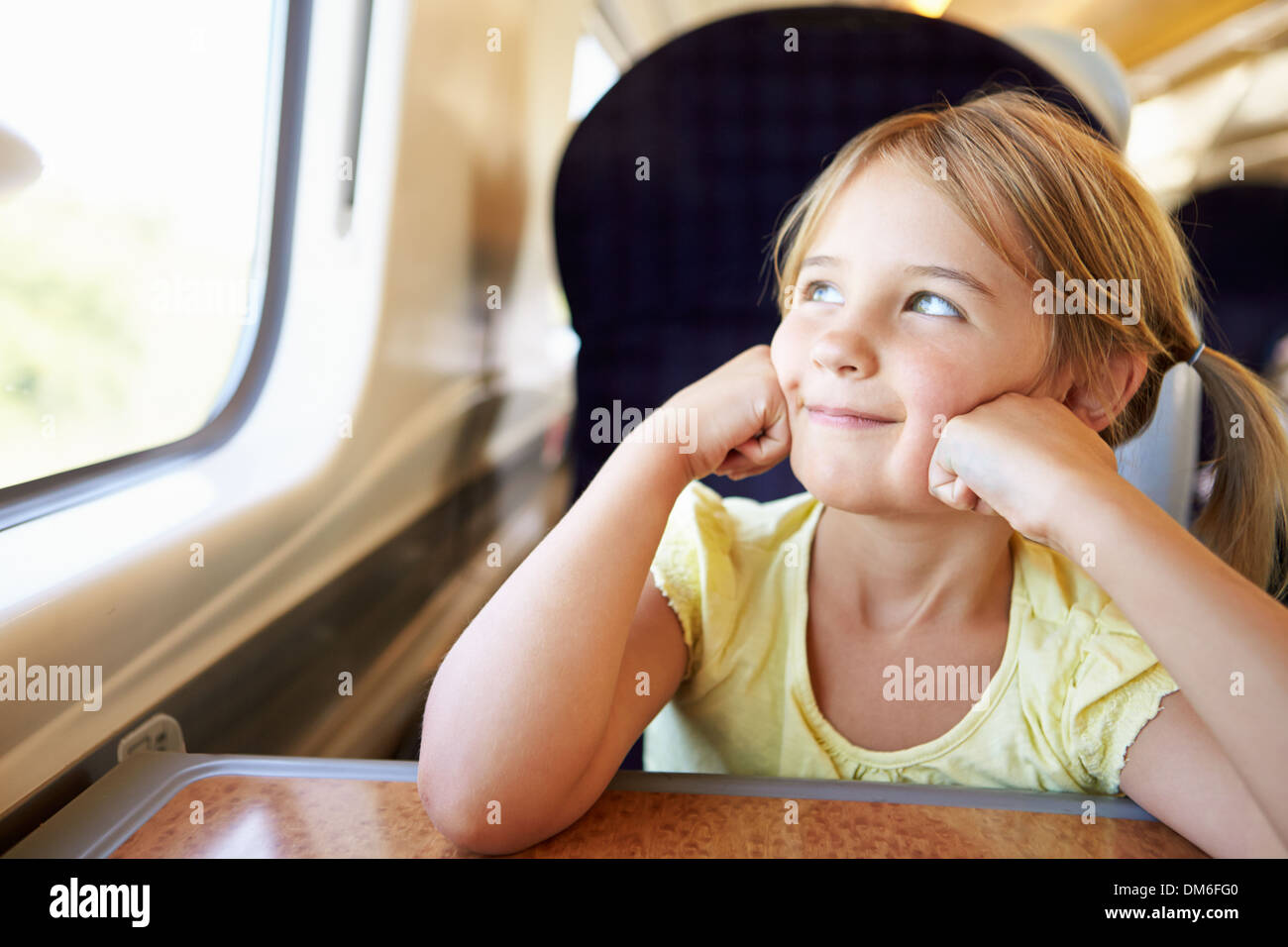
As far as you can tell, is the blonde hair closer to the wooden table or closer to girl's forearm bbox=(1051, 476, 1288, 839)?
girl's forearm bbox=(1051, 476, 1288, 839)

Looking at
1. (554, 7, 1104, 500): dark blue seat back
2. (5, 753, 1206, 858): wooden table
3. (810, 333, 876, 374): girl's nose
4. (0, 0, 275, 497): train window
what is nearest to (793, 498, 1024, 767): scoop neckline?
(5, 753, 1206, 858): wooden table

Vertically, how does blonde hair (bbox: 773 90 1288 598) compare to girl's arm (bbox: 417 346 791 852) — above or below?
above

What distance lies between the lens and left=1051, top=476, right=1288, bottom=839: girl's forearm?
0.54 metres

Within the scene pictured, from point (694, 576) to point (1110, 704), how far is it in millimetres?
383

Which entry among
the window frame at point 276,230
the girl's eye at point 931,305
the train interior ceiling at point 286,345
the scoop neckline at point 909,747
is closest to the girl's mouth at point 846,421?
the girl's eye at point 931,305

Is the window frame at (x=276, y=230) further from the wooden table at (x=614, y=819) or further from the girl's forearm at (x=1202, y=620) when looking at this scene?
the girl's forearm at (x=1202, y=620)

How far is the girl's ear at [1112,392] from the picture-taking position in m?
0.84

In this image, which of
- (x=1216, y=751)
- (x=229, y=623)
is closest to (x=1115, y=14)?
(x=1216, y=751)

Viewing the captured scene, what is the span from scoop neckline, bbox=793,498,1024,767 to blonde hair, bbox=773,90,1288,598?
0.20 meters

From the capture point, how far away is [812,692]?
2.82ft

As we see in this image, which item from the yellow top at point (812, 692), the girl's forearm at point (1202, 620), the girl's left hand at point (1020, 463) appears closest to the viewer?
the girl's forearm at point (1202, 620)

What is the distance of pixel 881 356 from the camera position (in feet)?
2.32

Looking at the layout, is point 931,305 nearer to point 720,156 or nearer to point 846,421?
point 846,421
